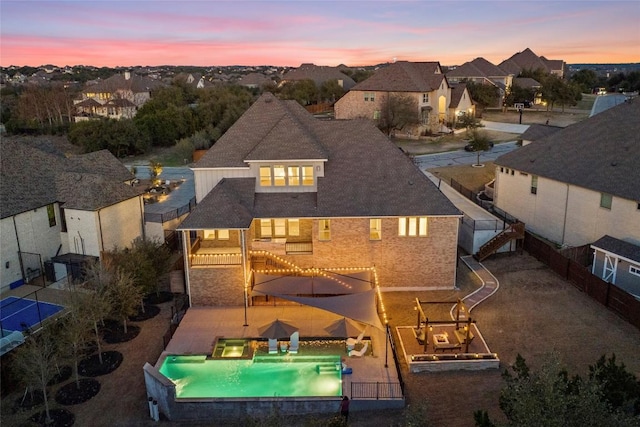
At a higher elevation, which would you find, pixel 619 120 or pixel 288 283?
pixel 619 120

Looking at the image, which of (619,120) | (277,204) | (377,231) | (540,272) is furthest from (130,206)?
(619,120)

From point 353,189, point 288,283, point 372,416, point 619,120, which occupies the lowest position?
point 372,416

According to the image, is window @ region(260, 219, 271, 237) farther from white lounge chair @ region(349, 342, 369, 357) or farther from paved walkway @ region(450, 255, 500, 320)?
paved walkway @ region(450, 255, 500, 320)

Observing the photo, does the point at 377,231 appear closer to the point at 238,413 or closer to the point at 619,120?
the point at 238,413

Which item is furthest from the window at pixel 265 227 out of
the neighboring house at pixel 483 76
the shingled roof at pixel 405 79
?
the neighboring house at pixel 483 76

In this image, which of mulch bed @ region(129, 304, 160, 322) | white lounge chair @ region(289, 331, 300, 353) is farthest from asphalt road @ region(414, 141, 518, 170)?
white lounge chair @ region(289, 331, 300, 353)

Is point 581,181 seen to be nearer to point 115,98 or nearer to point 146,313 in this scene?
point 146,313
